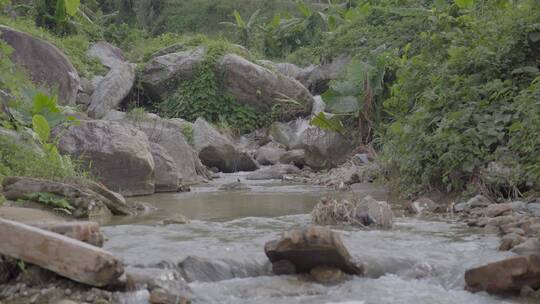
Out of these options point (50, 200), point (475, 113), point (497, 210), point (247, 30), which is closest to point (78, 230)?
point (50, 200)

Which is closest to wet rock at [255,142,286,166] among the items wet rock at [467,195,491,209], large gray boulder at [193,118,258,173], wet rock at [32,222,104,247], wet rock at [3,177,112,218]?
large gray boulder at [193,118,258,173]

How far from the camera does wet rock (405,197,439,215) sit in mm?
8523

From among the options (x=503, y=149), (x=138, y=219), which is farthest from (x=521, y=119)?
(x=138, y=219)

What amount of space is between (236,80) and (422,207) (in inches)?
479

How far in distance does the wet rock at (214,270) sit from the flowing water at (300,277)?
77 millimetres

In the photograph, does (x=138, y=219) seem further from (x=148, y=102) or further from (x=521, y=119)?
(x=148, y=102)

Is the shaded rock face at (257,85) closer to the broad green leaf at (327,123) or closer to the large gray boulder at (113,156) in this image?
the broad green leaf at (327,123)

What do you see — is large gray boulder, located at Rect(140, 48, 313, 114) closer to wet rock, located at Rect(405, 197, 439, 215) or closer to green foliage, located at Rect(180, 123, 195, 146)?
green foliage, located at Rect(180, 123, 195, 146)

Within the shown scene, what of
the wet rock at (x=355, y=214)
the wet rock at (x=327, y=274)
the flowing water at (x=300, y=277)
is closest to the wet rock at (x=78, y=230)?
the flowing water at (x=300, y=277)

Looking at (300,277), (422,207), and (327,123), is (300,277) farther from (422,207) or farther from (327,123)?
(327,123)

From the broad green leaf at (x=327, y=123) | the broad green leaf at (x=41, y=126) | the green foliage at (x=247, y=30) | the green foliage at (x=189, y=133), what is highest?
the green foliage at (x=247, y=30)

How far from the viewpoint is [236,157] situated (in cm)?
1587

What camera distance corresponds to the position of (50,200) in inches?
304

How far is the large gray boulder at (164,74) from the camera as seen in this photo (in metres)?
20.3
